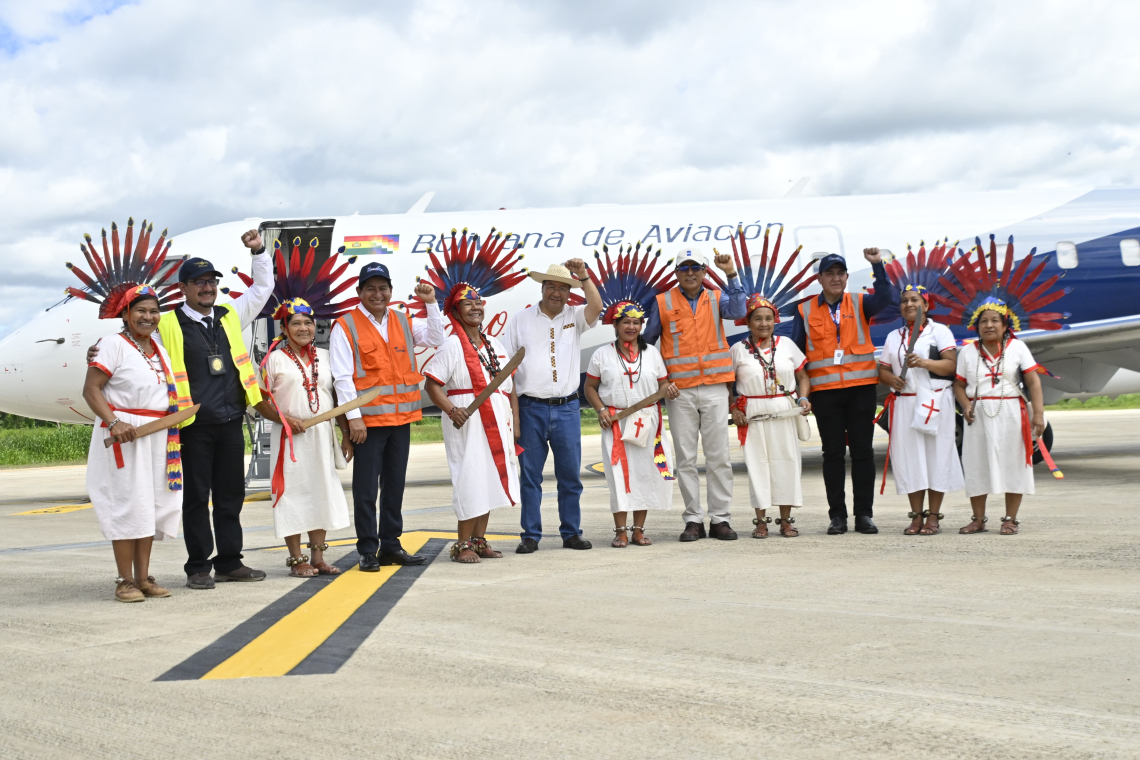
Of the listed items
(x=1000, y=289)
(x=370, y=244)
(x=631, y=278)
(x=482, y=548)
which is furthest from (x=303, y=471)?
(x=1000, y=289)

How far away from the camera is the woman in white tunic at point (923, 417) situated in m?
7.17

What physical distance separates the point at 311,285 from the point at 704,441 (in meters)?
5.75

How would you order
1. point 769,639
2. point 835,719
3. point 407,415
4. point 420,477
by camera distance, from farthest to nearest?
point 420,477
point 407,415
point 769,639
point 835,719

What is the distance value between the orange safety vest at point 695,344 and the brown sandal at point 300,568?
2779 mm

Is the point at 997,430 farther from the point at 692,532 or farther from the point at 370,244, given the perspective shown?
the point at 370,244

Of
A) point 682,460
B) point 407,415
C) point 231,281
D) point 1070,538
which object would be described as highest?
point 231,281

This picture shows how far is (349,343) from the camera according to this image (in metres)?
6.25

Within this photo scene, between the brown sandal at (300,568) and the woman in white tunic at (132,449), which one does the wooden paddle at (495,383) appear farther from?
the woman in white tunic at (132,449)

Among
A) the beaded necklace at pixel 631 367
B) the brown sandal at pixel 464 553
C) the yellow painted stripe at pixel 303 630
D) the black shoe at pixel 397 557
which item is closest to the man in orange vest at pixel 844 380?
the beaded necklace at pixel 631 367

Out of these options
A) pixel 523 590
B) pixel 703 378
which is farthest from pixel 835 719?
pixel 703 378

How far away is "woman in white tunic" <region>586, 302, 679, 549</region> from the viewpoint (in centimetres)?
699

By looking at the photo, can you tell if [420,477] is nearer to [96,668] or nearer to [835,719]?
[96,668]

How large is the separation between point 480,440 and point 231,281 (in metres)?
6.38

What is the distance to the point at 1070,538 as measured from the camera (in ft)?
22.0
